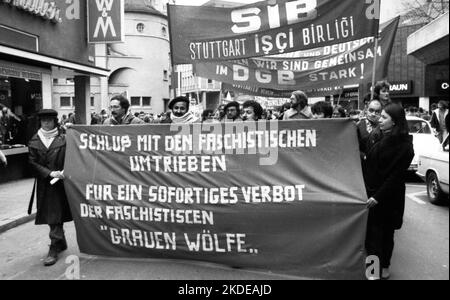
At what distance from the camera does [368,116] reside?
5.07 m

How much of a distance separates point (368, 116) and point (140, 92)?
150 feet

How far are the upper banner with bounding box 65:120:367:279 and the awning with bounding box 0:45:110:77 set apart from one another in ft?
19.5

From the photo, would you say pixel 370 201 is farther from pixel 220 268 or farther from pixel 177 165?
pixel 177 165

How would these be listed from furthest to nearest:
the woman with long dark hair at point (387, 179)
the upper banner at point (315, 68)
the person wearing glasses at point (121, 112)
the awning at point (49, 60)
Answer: the awning at point (49, 60) < the upper banner at point (315, 68) < the person wearing glasses at point (121, 112) < the woman with long dark hair at point (387, 179)

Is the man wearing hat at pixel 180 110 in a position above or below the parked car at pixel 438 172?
above

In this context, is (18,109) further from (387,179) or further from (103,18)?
(387,179)

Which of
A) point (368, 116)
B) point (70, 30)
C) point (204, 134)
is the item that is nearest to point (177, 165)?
point (204, 134)

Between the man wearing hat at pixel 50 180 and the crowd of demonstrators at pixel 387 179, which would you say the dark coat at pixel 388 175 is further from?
the man wearing hat at pixel 50 180

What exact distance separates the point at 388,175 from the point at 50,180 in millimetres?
3602

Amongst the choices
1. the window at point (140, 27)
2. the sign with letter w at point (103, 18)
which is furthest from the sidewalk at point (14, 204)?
the window at point (140, 27)

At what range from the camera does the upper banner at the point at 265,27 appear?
17.7ft

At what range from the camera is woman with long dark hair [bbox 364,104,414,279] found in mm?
3654

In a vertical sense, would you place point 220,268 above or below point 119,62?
below

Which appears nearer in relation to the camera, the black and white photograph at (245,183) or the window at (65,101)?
the black and white photograph at (245,183)
